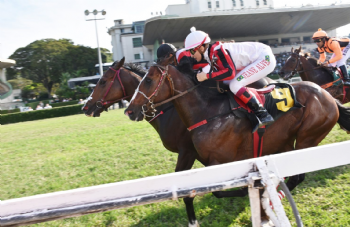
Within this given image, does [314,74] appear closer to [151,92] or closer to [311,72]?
[311,72]

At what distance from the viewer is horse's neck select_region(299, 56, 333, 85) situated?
623cm

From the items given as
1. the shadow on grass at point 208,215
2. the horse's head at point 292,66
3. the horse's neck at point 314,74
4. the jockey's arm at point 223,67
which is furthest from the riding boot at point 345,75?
the jockey's arm at point 223,67

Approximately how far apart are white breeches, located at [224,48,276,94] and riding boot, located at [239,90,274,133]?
0.13 meters

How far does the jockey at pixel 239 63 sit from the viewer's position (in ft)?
8.95

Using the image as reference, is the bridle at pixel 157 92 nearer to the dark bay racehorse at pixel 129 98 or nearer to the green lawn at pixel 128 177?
the dark bay racehorse at pixel 129 98

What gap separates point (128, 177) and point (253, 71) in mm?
2788

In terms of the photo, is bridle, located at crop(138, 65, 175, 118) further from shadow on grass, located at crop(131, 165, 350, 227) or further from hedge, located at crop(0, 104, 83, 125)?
hedge, located at crop(0, 104, 83, 125)

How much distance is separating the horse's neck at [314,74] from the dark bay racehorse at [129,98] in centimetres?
253

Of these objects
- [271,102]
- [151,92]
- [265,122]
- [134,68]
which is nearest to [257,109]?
[265,122]

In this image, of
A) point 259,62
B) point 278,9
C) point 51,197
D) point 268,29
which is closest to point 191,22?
point 278,9

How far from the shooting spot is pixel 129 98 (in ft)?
13.1

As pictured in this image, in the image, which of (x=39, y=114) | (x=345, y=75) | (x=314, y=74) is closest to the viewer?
(x=345, y=75)

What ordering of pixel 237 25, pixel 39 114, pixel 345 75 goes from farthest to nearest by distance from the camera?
pixel 237 25 < pixel 39 114 < pixel 345 75

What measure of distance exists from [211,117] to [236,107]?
0.99ft
